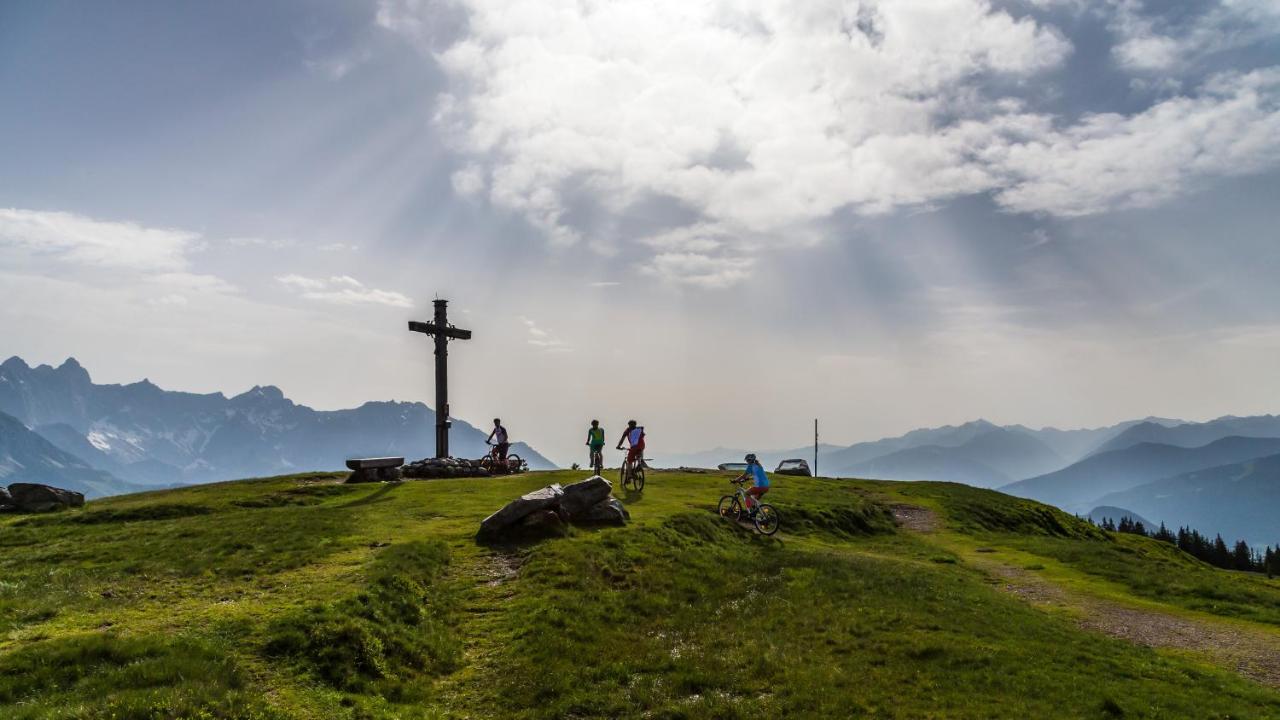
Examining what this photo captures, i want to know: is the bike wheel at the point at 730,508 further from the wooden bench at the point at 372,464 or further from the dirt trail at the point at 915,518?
the wooden bench at the point at 372,464

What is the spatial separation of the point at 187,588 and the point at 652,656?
1501 centimetres

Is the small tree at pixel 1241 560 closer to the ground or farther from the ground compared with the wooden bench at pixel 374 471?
closer to the ground

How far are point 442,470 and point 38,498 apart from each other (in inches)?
995

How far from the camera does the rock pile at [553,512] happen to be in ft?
91.3

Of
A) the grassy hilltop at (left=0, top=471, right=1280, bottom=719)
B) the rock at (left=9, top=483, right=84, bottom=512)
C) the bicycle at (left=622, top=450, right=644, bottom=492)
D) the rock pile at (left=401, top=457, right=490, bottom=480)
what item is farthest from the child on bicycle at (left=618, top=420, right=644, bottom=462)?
the rock at (left=9, top=483, right=84, bottom=512)

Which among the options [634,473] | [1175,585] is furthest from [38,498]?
[1175,585]

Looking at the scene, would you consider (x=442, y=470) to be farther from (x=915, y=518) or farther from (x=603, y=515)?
(x=915, y=518)

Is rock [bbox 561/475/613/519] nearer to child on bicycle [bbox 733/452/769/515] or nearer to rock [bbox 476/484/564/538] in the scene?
rock [bbox 476/484/564/538]

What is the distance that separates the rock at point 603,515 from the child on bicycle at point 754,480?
6.18 meters

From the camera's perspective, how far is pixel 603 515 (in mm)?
30625

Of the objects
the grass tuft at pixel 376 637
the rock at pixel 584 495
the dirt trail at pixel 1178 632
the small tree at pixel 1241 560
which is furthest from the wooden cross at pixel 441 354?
the small tree at pixel 1241 560

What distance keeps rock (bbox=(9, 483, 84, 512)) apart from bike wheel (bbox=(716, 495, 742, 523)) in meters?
40.2

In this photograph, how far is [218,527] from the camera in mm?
28719

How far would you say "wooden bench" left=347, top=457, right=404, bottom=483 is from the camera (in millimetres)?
48781
